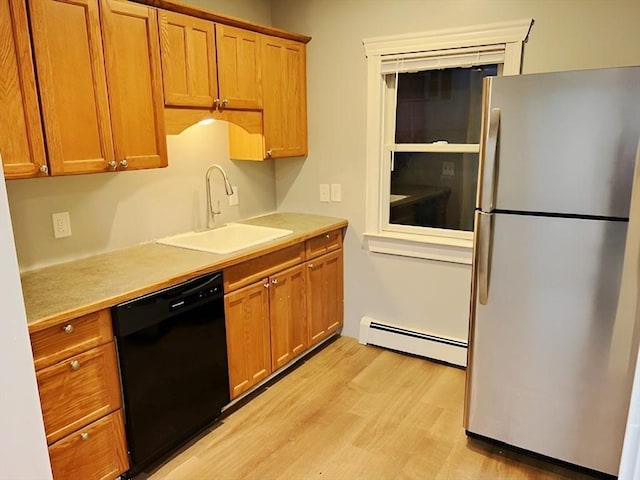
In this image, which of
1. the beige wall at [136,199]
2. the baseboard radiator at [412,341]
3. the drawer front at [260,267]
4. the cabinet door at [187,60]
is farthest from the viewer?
the baseboard radiator at [412,341]

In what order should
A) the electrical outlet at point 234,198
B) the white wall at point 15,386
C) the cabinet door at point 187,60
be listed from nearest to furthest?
the white wall at point 15,386, the cabinet door at point 187,60, the electrical outlet at point 234,198

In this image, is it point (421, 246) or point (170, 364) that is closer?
point (170, 364)

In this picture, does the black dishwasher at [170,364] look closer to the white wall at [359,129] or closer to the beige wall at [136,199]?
the beige wall at [136,199]

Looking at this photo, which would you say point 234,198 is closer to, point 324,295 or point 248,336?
point 324,295

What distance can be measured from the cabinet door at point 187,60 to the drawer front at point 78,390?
4.13 ft

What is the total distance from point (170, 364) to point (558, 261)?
5.63 ft

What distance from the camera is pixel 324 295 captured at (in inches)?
130

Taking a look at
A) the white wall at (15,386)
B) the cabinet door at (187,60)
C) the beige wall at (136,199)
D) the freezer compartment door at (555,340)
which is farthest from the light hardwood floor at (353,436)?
the cabinet door at (187,60)

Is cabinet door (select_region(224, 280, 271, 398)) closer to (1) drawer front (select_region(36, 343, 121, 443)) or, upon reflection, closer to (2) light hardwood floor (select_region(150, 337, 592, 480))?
(2) light hardwood floor (select_region(150, 337, 592, 480))

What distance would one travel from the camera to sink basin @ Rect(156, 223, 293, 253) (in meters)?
2.82

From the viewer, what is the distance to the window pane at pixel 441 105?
291 cm

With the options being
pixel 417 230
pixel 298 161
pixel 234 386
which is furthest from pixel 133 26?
pixel 417 230

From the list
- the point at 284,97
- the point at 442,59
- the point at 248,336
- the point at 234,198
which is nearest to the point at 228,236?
the point at 234,198

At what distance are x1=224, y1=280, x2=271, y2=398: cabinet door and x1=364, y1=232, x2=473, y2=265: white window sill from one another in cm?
94
